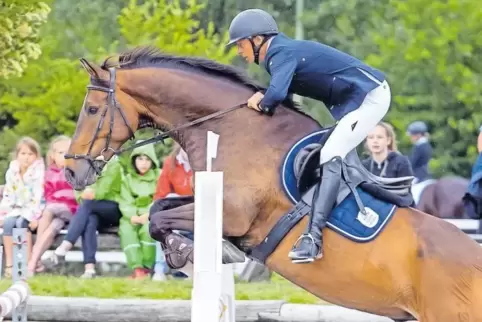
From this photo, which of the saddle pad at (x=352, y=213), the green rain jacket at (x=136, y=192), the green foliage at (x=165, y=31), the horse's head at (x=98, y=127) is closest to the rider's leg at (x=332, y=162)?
the saddle pad at (x=352, y=213)

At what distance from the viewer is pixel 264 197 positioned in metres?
6.34

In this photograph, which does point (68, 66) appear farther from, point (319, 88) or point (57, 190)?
point (319, 88)

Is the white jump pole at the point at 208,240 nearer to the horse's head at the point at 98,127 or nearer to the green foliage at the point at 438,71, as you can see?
the horse's head at the point at 98,127

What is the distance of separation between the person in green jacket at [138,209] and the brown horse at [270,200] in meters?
3.87

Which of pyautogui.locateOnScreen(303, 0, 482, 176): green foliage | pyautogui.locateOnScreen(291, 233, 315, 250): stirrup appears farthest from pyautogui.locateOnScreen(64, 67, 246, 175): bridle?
pyautogui.locateOnScreen(303, 0, 482, 176): green foliage

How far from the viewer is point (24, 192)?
10.7 metres

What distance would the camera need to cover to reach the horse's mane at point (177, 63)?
21.9 ft

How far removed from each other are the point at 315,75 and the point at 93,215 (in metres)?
4.84

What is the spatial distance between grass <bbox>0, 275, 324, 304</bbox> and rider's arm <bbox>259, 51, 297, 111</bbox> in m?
3.56

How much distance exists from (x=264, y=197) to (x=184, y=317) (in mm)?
3050

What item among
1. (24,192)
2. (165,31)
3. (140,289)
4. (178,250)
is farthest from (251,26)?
(165,31)

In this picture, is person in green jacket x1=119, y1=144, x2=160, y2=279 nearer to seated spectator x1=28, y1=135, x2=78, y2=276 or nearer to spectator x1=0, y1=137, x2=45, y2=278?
seated spectator x1=28, y1=135, x2=78, y2=276

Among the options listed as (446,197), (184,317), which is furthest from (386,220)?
(446,197)

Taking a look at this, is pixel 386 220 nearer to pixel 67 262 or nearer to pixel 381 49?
pixel 67 262
